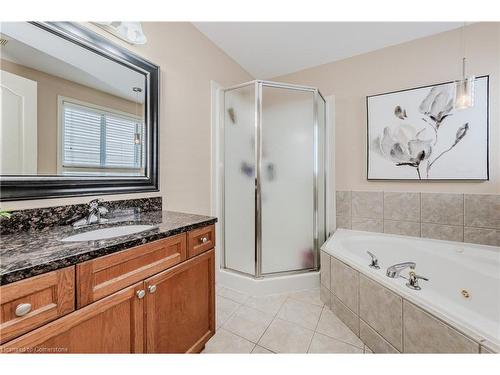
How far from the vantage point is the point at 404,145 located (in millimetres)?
2037

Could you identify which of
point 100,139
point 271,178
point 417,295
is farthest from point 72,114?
point 417,295

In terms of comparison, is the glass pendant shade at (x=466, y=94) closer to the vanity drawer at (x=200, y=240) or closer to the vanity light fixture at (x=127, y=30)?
the vanity drawer at (x=200, y=240)

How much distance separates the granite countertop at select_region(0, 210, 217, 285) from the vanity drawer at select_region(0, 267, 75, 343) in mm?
24

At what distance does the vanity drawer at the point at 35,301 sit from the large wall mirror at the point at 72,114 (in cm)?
59

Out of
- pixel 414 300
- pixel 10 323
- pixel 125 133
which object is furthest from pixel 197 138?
pixel 414 300

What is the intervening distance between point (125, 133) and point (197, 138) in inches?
25.3

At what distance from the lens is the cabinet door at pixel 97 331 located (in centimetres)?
60

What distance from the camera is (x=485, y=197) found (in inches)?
68.9

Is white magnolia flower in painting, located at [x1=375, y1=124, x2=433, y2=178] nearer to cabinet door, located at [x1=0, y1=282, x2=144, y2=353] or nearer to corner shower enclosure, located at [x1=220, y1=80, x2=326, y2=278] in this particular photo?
corner shower enclosure, located at [x1=220, y1=80, x2=326, y2=278]

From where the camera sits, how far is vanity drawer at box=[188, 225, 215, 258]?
1.11 meters

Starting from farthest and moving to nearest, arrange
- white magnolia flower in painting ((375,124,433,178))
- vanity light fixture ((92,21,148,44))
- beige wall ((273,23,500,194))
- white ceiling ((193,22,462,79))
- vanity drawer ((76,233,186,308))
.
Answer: white magnolia flower in painting ((375,124,433,178)), white ceiling ((193,22,462,79)), beige wall ((273,23,500,194)), vanity light fixture ((92,21,148,44)), vanity drawer ((76,233,186,308))

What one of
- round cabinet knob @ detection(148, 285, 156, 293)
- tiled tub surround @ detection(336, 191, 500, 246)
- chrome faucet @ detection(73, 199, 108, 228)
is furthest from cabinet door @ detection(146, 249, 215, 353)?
tiled tub surround @ detection(336, 191, 500, 246)

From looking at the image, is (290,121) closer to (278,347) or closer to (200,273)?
(200,273)
